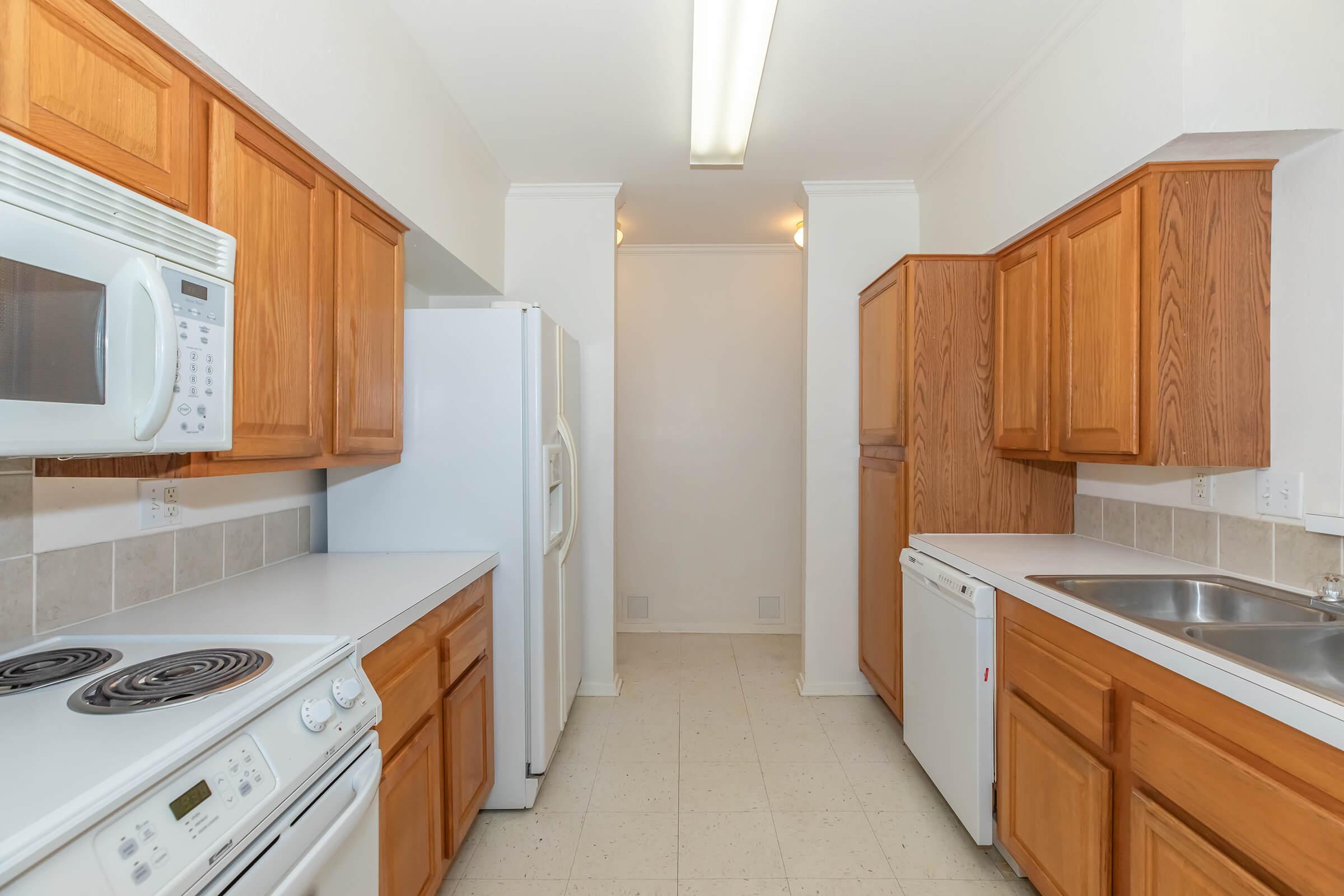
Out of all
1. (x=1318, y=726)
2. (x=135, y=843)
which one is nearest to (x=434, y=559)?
(x=135, y=843)

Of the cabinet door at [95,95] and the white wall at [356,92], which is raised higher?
the white wall at [356,92]

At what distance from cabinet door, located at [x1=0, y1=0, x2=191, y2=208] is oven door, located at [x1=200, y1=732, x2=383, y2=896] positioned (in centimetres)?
110

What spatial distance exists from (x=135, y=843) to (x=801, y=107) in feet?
9.18

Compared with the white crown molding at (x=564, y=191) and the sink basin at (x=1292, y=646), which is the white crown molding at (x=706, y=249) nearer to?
the white crown molding at (x=564, y=191)

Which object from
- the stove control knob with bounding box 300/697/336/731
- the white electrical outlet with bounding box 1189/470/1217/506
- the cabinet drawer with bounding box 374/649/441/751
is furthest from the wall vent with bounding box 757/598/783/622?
the stove control knob with bounding box 300/697/336/731

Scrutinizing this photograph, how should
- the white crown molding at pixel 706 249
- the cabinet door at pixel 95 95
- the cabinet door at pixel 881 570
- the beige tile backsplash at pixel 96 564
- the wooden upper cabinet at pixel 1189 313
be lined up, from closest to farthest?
the cabinet door at pixel 95 95 → the beige tile backsplash at pixel 96 564 → the wooden upper cabinet at pixel 1189 313 → the cabinet door at pixel 881 570 → the white crown molding at pixel 706 249

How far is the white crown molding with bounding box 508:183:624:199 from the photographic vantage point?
3.28 metres

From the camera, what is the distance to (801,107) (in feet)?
8.32

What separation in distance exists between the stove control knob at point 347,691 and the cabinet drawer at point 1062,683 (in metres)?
1.60

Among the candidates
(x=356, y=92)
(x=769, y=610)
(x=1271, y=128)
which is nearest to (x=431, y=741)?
(x=356, y=92)

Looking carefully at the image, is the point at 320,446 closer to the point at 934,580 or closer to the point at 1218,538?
the point at 934,580

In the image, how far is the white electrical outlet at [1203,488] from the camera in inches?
74.9

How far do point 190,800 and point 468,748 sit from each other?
3.99 feet

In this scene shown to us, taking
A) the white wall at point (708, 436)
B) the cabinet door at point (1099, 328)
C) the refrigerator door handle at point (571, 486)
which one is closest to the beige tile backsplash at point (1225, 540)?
the cabinet door at point (1099, 328)
